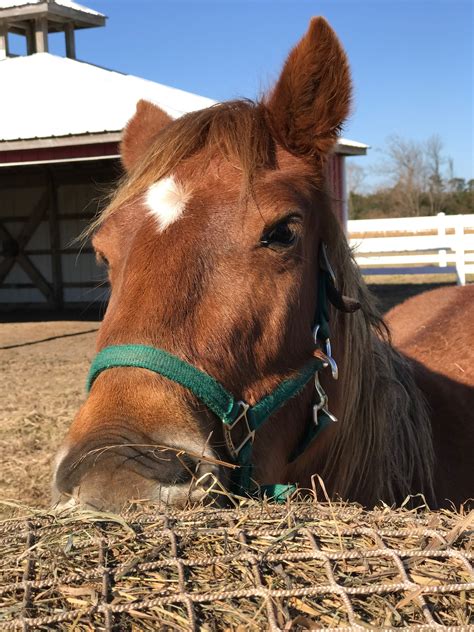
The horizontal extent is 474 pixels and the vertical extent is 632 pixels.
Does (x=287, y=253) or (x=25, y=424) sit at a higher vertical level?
(x=287, y=253)

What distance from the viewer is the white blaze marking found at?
6.81ft

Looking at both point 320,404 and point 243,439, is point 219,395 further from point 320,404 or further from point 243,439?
point 320,404

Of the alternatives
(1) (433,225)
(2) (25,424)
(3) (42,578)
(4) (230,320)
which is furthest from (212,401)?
(1) (433,225)

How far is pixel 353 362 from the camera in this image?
2559mm

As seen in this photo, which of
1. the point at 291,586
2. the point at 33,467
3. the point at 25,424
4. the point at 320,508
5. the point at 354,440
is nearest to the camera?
the point at 291,586

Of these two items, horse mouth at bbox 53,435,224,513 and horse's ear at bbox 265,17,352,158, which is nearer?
horse mouth at bbox 53,435,224,513

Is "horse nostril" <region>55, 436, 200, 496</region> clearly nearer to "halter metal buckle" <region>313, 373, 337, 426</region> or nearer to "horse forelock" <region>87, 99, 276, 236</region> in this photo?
"halter metal buckle" <region>313, 373, 337, 426</region>

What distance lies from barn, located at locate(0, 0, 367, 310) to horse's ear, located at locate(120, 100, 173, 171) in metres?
11.3

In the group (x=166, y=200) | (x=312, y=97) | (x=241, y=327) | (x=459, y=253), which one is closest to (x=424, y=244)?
(x=459, y=253)

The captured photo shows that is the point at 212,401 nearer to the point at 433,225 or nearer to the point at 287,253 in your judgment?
the point at 287,253

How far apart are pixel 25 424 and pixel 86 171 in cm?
1025

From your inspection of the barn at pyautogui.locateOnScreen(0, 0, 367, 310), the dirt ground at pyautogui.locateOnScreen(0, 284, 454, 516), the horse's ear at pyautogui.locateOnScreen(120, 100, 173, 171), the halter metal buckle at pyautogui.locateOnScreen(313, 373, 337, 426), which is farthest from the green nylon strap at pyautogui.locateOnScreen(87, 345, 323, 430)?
the barn at pyautogui.locateOnScreen(0, 0, 367, 310)

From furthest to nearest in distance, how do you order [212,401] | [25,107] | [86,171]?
Result: [86,171] < [25,107] < [212,401]

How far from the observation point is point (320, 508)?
1602 mm
